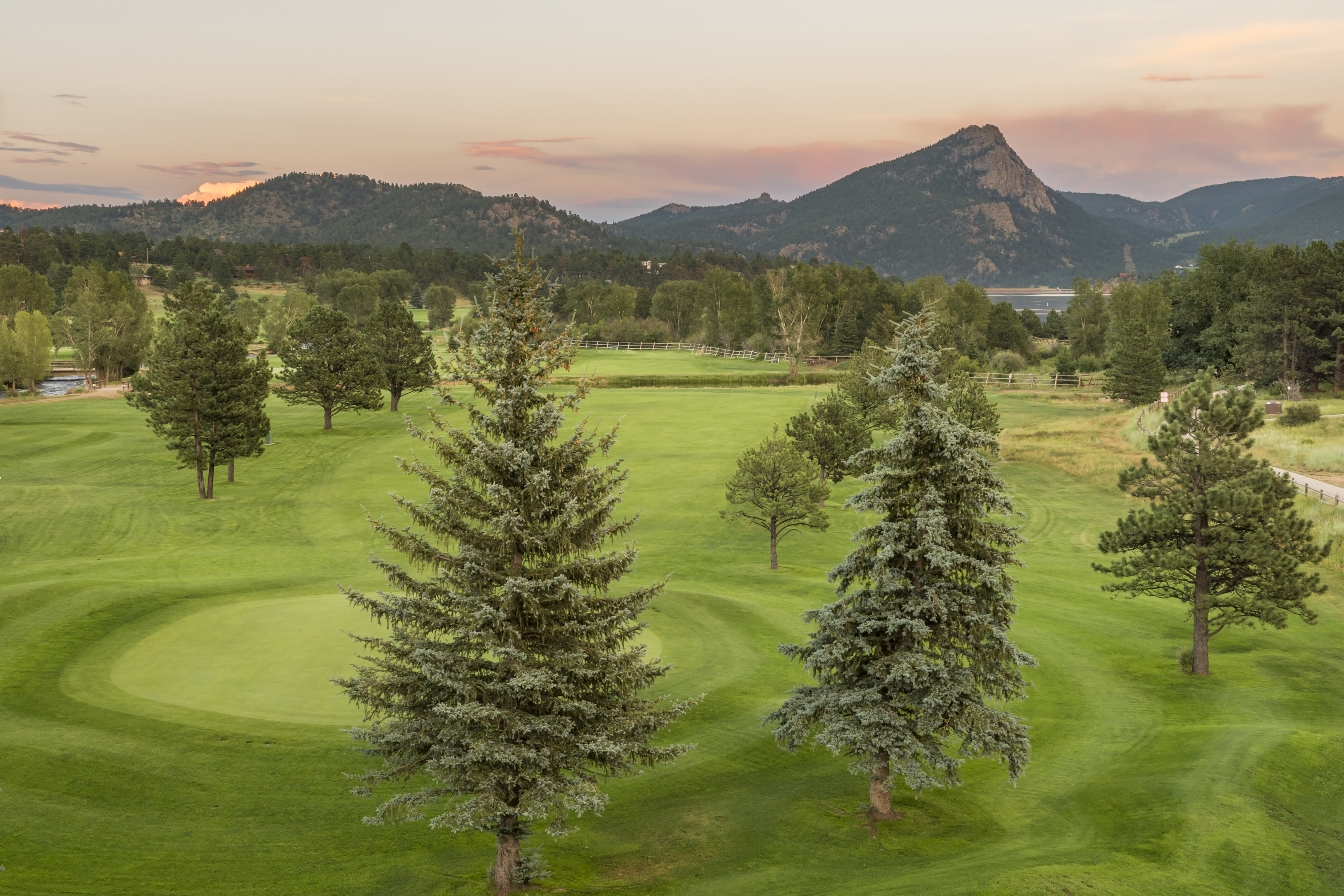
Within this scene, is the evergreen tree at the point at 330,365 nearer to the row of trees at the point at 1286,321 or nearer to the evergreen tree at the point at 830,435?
the evergreen tree at the point at 830,435

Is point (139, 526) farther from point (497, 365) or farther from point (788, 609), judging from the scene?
point (497, 365)

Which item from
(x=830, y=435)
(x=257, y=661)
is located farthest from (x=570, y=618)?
(x=830, y=435)

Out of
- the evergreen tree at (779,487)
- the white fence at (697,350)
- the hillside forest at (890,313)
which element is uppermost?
the hillside forest at (890,313)

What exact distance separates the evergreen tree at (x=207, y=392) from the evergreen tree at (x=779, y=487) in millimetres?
30162

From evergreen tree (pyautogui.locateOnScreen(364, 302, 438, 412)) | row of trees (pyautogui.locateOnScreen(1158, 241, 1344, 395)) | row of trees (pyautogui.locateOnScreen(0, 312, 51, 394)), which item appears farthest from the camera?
row of trees (pyautogui.locateOnScreen(0, 312, 51, 394))

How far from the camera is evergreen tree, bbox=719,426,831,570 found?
1668 inches

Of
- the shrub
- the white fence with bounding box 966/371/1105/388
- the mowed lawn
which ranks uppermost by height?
the white fence with bounding box 966/371/1105/388

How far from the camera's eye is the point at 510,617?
15.6 metres

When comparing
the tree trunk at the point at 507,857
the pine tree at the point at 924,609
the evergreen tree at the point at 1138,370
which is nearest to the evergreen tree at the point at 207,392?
the tree trunk at the point at 507,857

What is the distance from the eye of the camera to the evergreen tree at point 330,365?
235 feet

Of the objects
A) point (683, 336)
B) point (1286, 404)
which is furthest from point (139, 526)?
point (683, 336)

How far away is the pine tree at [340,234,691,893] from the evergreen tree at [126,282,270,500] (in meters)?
43.9

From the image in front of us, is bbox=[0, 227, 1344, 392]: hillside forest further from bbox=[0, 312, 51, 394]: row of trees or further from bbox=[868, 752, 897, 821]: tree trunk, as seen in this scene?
bbox=[868, 752, 897, 821]: tree trunk

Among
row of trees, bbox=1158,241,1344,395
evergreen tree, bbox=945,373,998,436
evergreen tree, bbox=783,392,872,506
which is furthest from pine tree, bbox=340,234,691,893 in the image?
row of trees, bbox=1158,241,1344,395
